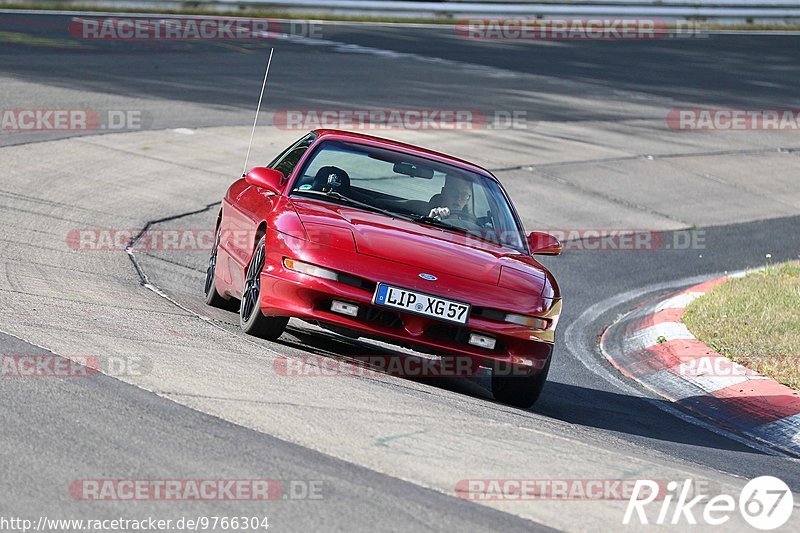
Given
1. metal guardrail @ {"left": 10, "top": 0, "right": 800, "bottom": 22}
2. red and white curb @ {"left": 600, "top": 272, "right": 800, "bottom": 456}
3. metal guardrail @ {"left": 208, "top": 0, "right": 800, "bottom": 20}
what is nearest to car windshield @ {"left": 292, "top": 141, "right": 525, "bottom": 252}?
red and white curb @ {"left": 600, "top": 272, "right": 800, "bottom": 456}

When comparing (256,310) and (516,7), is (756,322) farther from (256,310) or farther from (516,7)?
(516,7)

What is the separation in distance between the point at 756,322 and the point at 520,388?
3.51 m

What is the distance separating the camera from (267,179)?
831cm

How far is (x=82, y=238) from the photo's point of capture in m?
11.0

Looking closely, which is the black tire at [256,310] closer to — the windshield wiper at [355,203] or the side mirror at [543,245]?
the windshield wiper at [355,203]

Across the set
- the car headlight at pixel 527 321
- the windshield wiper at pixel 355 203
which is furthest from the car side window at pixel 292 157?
the car headlight at pixel 527 321

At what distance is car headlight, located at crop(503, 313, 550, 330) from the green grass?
7.82ft

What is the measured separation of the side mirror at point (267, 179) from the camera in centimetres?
826

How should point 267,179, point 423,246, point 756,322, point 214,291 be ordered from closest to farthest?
1. point 423,246
2. point 267,179
3. point 214,291
4. point 756,322

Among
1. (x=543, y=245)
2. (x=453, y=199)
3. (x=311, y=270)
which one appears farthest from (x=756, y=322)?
(x=311, y=270)

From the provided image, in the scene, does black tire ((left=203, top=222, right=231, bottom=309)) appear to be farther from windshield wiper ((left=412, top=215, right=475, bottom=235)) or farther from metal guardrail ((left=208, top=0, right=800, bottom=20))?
A: metal guardrail ((left=208, top=0, right=800, bottom=20))

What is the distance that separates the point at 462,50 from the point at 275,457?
970 inches

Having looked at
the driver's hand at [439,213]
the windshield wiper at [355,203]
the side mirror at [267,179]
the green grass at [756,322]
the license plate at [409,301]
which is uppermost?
the side mirror at [267,179]

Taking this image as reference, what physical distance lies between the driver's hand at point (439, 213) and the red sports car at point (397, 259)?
0.01 meters
